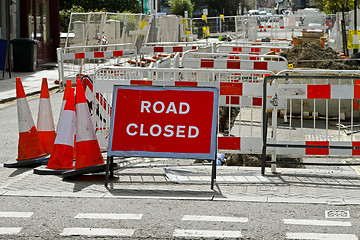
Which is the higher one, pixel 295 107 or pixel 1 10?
pixel 1 10

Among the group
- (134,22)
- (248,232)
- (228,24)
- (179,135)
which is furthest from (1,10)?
(248,232)

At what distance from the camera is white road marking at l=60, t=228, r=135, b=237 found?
18.5 feet

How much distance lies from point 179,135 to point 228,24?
29.4m

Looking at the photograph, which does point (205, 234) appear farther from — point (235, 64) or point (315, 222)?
point (235, 64)

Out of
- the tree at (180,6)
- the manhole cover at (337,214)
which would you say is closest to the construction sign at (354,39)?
the manhole cover at (337,214)

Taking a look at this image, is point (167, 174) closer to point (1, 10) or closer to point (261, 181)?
point (261, 181)

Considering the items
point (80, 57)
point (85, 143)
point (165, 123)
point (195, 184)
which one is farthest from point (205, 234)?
point (80, 57)

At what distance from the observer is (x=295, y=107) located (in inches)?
516

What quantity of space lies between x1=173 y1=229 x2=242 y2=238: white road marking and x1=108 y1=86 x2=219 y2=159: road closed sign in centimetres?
182

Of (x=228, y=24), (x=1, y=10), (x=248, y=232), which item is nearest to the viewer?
(x=248, y=232)

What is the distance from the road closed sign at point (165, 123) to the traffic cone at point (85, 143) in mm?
406

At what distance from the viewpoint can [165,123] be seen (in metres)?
7.57

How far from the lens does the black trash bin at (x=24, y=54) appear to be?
23500mm

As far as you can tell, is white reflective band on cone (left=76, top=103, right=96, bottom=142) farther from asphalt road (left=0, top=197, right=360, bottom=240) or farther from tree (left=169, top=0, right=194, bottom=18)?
tree (left=169, top=0, right=194, bottom=18)
